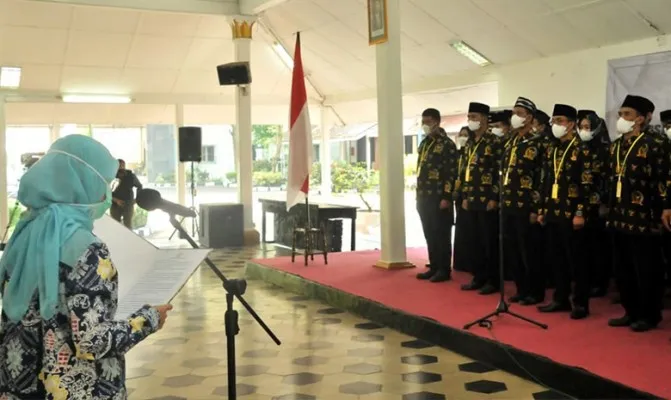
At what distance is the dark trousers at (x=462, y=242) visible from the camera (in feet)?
20.6

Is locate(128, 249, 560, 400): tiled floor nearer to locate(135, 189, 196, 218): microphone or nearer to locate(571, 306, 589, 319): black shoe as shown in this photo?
locate(571, 306, 589, 319): black shoe

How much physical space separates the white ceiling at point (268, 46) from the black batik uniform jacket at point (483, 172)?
270cm

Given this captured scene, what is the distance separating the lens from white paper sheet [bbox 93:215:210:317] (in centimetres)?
201

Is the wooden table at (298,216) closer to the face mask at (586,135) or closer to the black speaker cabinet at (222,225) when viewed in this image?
the black speaker cabinet at (222,225)

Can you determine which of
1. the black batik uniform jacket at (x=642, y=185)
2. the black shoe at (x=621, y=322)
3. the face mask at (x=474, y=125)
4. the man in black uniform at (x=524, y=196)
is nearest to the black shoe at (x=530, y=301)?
the man in black uniform at (x=524, y=196)

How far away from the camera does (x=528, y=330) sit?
449 centimetres

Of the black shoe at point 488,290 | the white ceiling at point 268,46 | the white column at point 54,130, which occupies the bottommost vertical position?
the black shoe at point 488,290

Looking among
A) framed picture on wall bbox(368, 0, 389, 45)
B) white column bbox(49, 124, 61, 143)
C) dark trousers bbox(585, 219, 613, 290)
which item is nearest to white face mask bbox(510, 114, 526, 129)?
dark trousers bbox(585, 219, 613, 290)

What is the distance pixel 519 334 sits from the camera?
4410 millimetres

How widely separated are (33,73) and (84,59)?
2.99 feet

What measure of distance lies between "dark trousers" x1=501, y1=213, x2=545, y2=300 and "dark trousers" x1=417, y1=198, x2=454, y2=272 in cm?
98

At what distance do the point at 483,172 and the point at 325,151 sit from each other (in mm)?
9835

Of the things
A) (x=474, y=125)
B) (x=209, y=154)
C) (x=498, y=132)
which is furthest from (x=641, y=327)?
(x=209, y=154)

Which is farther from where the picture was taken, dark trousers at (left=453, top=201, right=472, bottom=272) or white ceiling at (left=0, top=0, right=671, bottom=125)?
white ceiling at (left=0, top=0, right=671, bottom=125)
